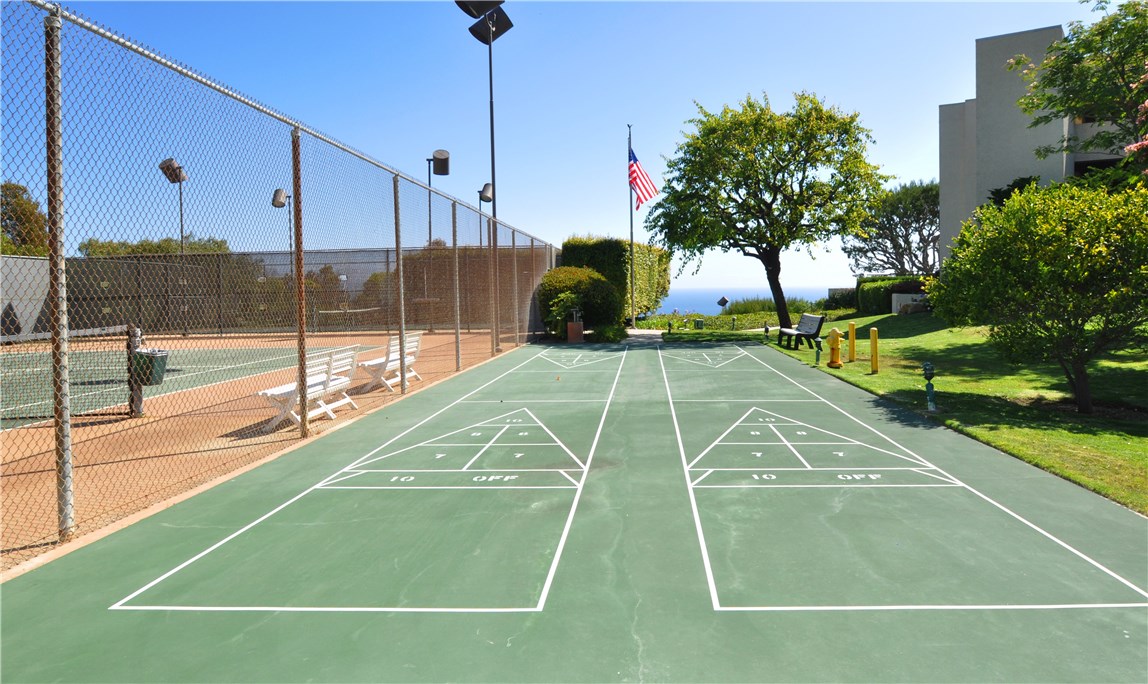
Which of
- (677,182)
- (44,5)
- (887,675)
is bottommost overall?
(887,675)

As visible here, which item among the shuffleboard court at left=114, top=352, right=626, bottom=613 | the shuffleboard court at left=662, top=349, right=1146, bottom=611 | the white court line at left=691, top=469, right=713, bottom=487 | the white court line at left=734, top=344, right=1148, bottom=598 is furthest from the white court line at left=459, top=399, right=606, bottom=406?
the white court line at left=691, top=469, right=713, bottom=487

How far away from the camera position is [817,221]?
2577 cm

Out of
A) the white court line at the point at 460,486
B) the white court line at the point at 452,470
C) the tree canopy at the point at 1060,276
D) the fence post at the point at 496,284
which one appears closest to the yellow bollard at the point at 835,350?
the tree canopy at the point at 1060,276

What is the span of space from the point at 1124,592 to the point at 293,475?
7.45m

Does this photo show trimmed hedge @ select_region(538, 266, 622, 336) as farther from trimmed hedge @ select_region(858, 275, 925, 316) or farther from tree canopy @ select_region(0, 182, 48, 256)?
tree canopy @ select_region(0, 182, 48, 256)

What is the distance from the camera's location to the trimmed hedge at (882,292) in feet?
101

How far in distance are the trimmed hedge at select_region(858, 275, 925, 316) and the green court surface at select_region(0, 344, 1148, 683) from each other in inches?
984

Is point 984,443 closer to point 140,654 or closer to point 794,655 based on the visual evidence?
point 794,655

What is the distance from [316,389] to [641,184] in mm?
20339

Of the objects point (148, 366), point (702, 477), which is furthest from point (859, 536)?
point (148, 366)

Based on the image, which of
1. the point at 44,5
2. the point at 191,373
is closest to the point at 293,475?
the point at 44,5

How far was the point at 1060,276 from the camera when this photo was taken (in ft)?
33.5

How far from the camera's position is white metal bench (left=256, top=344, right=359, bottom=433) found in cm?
961

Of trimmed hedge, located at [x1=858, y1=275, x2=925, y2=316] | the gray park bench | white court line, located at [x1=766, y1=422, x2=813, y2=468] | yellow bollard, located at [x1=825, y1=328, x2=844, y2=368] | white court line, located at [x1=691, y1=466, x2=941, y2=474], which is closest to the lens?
white court line, located at [x1=691, y1=466, x2=941, y2=474]
